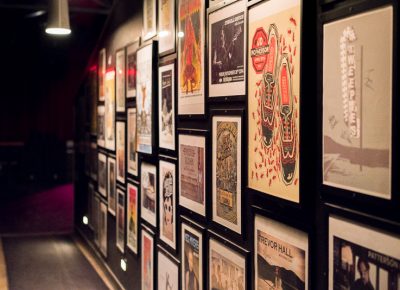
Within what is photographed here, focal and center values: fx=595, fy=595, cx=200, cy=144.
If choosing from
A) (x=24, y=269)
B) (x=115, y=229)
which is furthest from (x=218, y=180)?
(x=24, y=269)

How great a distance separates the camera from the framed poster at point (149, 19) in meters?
3.98

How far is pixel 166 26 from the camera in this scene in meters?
3.66

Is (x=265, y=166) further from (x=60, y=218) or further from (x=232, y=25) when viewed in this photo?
(x=60, y=218)

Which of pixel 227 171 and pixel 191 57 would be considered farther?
pixel 191 57

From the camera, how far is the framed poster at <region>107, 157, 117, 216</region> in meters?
5.36

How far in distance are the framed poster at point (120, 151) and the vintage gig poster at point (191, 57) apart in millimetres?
1674

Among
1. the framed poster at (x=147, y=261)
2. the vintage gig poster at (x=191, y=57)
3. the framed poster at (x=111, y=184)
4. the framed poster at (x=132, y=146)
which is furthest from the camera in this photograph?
the framed poster at (x=111, y=184)

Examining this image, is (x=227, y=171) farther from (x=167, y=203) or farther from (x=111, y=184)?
(x=111, y=184)

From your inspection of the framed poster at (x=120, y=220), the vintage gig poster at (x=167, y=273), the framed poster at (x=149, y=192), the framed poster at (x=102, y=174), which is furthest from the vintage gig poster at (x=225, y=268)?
the framed poster at (x=102, y=174)

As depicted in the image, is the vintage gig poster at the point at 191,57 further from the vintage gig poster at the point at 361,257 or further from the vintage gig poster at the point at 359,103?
the vintage gig poster at the point at 361,257

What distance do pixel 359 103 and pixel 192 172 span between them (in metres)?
1.61

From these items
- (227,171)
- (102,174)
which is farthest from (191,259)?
(102,174)

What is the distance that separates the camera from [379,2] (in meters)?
1.57

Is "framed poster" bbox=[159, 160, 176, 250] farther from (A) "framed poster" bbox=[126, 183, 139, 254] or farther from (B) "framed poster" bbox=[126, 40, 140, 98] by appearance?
(B) "framed poster" bbox=[126, 40, 140, 98]
